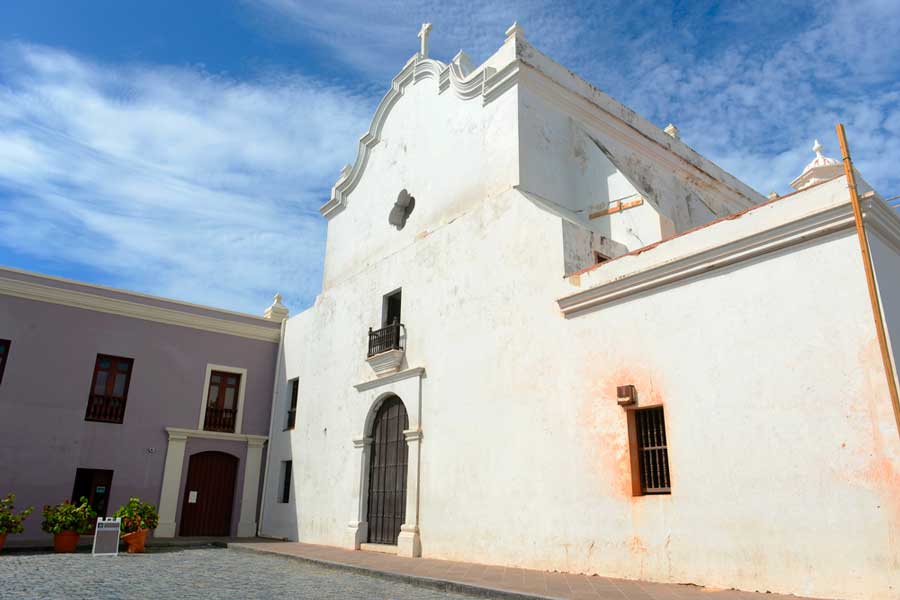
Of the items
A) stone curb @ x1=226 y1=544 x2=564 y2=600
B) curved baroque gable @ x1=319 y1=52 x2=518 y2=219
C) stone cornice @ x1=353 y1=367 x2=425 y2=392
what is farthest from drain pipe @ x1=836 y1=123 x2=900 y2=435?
stone cornice @ x1=353 y1=367 x2=425 y2=392

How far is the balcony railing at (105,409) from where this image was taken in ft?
47.1

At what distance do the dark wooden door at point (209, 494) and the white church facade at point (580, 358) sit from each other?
95 centimetres

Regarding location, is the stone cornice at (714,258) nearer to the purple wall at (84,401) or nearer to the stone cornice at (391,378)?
the stone cornice at (391,378)

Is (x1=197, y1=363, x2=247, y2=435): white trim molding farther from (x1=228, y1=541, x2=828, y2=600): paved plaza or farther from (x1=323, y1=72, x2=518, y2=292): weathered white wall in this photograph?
(x1=228, y1=541, x2=828, y2=600): paved plaza

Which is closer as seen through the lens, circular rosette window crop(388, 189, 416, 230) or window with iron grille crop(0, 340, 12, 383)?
window with iron grille crop(0, 340, 12, 383)

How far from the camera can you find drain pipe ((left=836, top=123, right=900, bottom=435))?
5488 millimetres

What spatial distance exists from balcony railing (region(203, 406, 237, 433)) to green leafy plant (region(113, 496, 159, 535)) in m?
3.77

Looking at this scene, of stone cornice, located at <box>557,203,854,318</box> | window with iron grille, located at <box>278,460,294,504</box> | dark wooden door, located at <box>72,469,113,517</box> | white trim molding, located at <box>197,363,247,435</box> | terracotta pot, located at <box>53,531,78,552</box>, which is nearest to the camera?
stone cornice, located at <box>557,203,854,318</box>

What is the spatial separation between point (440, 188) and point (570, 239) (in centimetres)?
410

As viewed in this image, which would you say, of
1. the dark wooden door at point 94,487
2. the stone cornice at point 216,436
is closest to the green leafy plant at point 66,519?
the dark wooden door at point 94,487

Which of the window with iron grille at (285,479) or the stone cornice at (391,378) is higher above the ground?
the stone cornice at (391,378)

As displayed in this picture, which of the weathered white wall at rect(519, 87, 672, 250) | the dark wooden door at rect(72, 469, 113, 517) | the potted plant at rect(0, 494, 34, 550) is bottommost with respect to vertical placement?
the potted plant at rect(0, 494, 34, 550)

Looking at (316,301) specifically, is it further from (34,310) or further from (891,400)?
(891,400)

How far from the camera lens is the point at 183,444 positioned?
50.1 feet
